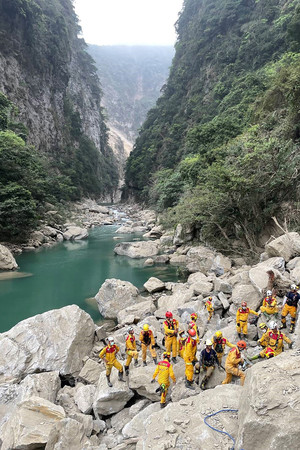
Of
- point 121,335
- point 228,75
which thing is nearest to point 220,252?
point 121,335

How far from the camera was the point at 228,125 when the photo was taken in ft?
81.9

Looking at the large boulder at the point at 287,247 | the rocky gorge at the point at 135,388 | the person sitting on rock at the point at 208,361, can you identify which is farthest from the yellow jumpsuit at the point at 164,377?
the large boulder at the point at 287,247

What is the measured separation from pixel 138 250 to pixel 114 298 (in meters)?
9.46

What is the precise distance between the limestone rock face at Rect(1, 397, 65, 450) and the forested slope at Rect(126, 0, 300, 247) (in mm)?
13119

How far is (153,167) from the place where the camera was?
51.1 meters

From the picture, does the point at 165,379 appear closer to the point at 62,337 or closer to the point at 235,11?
the point at 62,337

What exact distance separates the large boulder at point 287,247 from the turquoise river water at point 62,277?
652 centimetres

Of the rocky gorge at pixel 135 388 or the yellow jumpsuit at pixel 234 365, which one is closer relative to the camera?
the rocky gorge at pixel 135 388

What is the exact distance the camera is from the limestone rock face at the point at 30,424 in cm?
483

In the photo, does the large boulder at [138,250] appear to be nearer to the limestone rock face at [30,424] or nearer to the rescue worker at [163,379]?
the rescue worker at [163,379]

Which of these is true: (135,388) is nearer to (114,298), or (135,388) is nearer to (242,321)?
(242,321)

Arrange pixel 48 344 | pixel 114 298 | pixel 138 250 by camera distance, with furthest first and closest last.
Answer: pixel 138 250, pixel 114 298, pixel 48 344

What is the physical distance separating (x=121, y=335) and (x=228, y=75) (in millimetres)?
42159

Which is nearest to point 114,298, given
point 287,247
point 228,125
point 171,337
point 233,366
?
point 171,337
